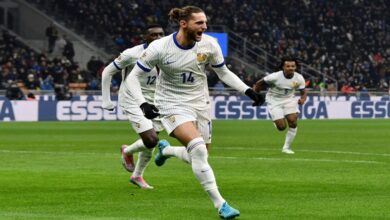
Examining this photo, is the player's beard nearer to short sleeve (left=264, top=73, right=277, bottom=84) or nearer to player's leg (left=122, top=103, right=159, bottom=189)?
player's leg (left=122, top=103, right=159, bottom=189)

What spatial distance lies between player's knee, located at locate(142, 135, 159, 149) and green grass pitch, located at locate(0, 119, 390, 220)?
642 millimetres

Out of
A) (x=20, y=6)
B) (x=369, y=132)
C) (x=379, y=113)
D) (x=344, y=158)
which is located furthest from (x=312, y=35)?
(x=344, y=158)

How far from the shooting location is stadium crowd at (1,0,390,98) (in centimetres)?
5394

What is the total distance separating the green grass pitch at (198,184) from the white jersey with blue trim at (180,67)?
1.24 metres

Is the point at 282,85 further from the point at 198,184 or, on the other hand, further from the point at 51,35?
the point at 51,35

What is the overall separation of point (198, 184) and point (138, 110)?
5.21 ft

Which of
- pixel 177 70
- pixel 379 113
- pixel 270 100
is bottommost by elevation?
pixel 379 113

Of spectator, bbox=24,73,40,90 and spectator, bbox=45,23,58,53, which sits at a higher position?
spectator, bbox=45,23,58,53

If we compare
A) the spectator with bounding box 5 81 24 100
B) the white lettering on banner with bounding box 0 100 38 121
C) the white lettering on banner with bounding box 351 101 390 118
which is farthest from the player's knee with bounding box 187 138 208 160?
the white lettering on banner with bounding box 351 101 390 118

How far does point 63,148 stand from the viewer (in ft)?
83.5

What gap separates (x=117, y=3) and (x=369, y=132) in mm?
22750

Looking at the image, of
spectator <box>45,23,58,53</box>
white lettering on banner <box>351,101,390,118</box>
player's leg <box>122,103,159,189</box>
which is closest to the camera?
player's leg <box>122,103,159,189</box>

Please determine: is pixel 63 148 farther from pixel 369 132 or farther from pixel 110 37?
pixel 110 37

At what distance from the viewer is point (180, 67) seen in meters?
12.1
